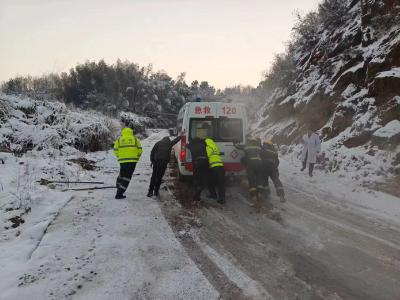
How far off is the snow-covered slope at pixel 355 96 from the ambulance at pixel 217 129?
159 inches

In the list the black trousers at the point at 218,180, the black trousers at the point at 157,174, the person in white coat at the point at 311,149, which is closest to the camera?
the black trousers at the point at 218,180

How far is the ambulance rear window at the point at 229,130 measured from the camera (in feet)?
34.0

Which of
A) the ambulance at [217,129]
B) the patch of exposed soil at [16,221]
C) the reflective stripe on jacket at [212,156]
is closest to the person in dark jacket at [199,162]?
the reflective stripe on jacket at [212,156]

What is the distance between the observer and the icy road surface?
448 cm

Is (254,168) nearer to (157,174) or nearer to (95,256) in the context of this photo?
(157,174)

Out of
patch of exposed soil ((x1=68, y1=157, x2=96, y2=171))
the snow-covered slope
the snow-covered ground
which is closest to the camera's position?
the snow-covered ground

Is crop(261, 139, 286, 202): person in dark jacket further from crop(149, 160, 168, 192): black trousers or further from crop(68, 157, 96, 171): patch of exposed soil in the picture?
crop(68, 157, 96, 171): patch of exposed soil

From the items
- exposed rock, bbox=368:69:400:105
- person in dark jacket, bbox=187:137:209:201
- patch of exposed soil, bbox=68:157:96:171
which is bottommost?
patch of exposed soil, bbox=68:157:96:171

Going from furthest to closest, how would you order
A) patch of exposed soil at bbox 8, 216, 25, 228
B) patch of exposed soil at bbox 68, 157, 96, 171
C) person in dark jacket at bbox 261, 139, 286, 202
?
patch of exposed soil at bbox 68, 157, 96, 171, person in dark jacket at bbox 261, 139, 286, 202, patch of exposed soil at bbox 8, 216, 25, 228

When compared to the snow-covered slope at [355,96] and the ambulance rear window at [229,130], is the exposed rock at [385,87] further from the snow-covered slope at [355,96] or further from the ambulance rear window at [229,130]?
the ambulance rear window at [229,130]

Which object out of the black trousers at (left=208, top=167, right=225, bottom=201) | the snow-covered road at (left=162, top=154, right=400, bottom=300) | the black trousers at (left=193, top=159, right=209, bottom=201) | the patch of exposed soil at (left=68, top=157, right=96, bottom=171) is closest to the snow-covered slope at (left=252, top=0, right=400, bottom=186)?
the snow-covered road at (left=162, top=154, right=400, bottom=300)

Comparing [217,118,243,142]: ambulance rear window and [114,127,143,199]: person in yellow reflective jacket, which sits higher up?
[217,118,243,142]: ambulance rear window

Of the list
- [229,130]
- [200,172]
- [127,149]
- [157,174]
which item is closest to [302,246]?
[200,172]

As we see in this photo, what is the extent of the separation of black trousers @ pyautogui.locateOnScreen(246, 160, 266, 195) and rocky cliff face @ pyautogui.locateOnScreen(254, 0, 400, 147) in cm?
576
